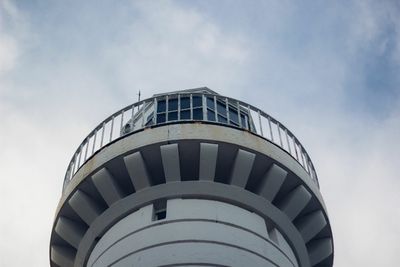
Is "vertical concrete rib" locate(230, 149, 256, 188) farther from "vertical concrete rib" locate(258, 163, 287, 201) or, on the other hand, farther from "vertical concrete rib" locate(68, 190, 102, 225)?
"vertical concrete rib" locate(68, 190, 102, 225)

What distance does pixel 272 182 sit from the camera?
1708cm

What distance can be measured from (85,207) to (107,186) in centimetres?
91

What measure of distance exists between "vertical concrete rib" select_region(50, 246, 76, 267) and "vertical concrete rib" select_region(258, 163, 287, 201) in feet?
17.7

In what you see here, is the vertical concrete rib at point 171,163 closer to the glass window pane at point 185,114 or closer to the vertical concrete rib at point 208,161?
the vertical concrete rib at point 208,161

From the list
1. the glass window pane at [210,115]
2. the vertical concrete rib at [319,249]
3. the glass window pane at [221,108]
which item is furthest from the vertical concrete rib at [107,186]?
the vertical concrete rib at [319,249]

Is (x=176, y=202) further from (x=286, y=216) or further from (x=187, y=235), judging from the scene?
(x=286, y=216)

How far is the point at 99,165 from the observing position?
674 inches

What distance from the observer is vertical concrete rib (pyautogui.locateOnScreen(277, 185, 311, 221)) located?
17.4 m

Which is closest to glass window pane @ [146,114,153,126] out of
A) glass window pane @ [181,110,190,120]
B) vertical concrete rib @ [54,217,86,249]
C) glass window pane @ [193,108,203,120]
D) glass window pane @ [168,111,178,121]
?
glass window pane @ [168,111,178,121]

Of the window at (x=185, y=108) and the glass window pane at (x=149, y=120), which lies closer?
the window at (x=185, y=108)

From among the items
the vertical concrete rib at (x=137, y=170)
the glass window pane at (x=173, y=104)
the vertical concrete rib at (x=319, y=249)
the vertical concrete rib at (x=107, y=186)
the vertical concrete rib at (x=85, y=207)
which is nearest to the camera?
the vertical concrete rib at (x=137, y=170)

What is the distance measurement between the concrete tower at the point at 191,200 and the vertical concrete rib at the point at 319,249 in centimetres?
3

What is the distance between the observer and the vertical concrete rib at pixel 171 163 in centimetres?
1662

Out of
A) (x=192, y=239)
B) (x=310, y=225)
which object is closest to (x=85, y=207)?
(x=192, y=239)
